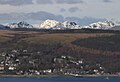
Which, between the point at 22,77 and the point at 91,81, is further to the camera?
the point at 22,77

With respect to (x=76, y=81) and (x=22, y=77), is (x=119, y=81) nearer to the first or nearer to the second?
(x=76, y=81)

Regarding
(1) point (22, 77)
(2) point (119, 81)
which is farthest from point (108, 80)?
(1) point (22, 77)

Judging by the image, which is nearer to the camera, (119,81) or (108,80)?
(119,81)

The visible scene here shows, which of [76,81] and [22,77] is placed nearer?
[76,81]

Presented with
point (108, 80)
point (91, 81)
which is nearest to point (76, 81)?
point (91, 81)

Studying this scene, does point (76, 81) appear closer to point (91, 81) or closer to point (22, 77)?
point (91, 81)

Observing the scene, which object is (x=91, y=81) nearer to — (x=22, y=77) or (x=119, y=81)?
(x=119, y=81)
